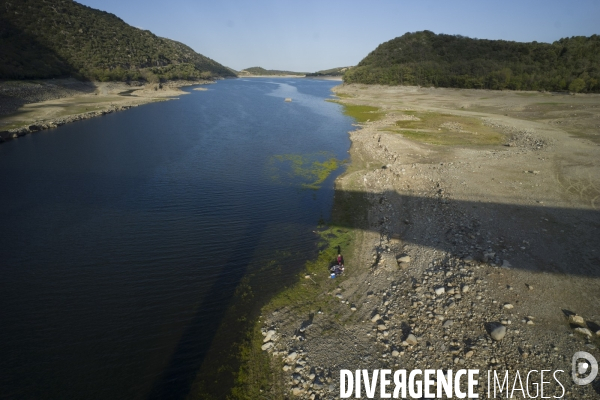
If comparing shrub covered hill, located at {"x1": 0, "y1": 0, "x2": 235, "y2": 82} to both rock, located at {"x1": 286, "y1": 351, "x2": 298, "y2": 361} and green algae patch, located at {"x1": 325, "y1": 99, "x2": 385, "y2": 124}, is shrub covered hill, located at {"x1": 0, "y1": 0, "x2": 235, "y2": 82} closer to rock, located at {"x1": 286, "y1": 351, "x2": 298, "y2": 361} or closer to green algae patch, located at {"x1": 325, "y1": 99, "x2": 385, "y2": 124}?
green algae patch, located at {"x1": 325, "y1": 99, "x2": 385, "y2": 124}

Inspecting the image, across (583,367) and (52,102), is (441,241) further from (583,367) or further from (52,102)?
(52,102)

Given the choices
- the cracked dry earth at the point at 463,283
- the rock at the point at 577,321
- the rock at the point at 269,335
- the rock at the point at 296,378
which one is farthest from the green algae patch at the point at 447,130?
the rock at the point at 296,378

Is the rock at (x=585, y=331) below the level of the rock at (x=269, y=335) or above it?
above

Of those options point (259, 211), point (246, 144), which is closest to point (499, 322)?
point (259, 211)

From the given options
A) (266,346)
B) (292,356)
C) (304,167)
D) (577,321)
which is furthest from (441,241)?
(304,167)

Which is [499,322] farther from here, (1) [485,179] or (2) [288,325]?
(1) [485,179]

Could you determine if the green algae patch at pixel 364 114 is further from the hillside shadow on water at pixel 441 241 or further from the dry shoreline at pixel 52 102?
the dry shoreline at pixel 52 102
